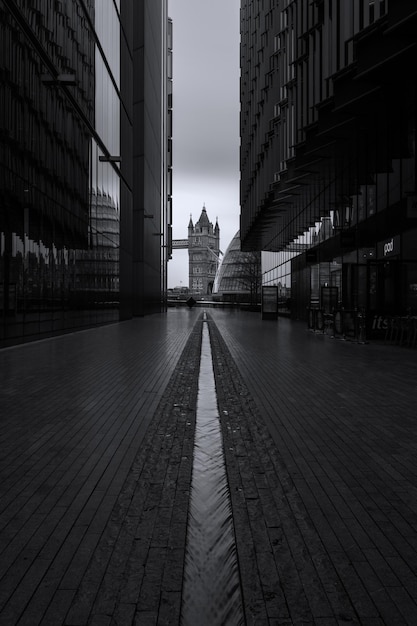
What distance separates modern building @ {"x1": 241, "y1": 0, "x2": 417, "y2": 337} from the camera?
45.3ft

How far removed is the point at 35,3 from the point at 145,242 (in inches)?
1090

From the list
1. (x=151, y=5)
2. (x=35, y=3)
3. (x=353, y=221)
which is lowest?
(x=353, y=221)

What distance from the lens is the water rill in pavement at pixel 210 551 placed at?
2.37 m

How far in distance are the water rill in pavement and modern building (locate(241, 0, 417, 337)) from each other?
9.24m

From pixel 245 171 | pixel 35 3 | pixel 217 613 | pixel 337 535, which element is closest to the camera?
pixel 217 613

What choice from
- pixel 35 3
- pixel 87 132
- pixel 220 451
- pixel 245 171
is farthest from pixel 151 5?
pixel 220 451

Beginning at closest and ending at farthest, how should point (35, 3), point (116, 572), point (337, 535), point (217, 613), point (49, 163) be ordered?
point (217, 613)
point (116, 572)
point (337, 535)
point (35, 3)
point (49, 163)

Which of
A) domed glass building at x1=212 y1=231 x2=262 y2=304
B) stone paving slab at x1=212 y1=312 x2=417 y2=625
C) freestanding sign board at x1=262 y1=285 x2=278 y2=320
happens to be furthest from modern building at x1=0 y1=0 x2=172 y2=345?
domed glass building at x1=212 y1=231 x2=262 y2=304

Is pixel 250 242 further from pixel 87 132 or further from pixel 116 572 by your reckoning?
pixel 116 572

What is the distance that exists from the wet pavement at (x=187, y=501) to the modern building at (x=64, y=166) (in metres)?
8.98

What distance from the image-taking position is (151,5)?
48.8 metres

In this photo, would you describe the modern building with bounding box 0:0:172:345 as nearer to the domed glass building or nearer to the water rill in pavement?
the water rill in pavement

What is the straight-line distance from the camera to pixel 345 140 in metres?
18.5

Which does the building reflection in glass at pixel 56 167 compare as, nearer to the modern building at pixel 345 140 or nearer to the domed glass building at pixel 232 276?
the modern building at pixel 345 140
